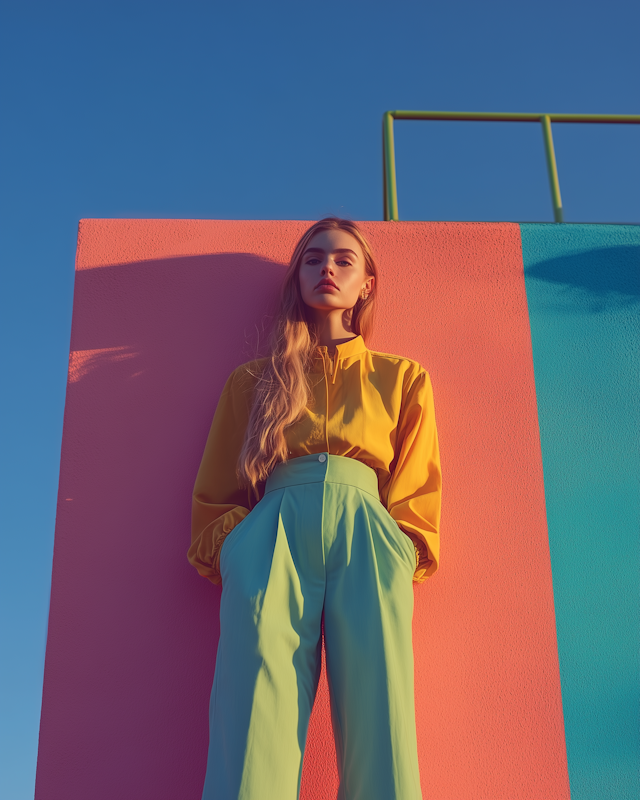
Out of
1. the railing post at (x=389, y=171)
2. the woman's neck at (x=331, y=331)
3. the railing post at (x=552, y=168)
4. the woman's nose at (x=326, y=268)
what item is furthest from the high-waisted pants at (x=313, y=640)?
the railing post at (x=552, y=168)

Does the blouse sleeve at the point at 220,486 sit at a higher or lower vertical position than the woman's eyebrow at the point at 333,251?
lower

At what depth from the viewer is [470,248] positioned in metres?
3.09

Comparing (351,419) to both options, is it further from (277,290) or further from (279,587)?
(277,290)

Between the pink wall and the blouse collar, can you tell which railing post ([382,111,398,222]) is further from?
the blouse collar

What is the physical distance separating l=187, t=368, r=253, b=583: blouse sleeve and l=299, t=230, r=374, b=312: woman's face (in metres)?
0.37

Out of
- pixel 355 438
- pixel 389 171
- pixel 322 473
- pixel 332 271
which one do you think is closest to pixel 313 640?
pixel 322 473

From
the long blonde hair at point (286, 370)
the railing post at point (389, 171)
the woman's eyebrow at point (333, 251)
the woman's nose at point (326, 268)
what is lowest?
the long blonde hair at point (286, 370)

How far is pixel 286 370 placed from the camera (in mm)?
2500

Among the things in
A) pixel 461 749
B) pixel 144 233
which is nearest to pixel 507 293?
pixel 144 233

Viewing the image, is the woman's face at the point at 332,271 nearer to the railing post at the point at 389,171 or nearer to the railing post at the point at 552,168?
the railing post at the point at 389,171

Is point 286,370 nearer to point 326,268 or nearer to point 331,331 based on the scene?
point 331,331

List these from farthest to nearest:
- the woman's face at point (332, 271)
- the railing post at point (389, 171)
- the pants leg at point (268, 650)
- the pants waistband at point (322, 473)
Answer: the railing post at point (389, 171) < the woman's face at point (332, 271) < the pants waistband at point (322, 473) < the pants leg at point (268, 650)

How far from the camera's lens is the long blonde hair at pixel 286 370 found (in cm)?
232

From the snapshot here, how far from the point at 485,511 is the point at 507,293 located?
0.87m
